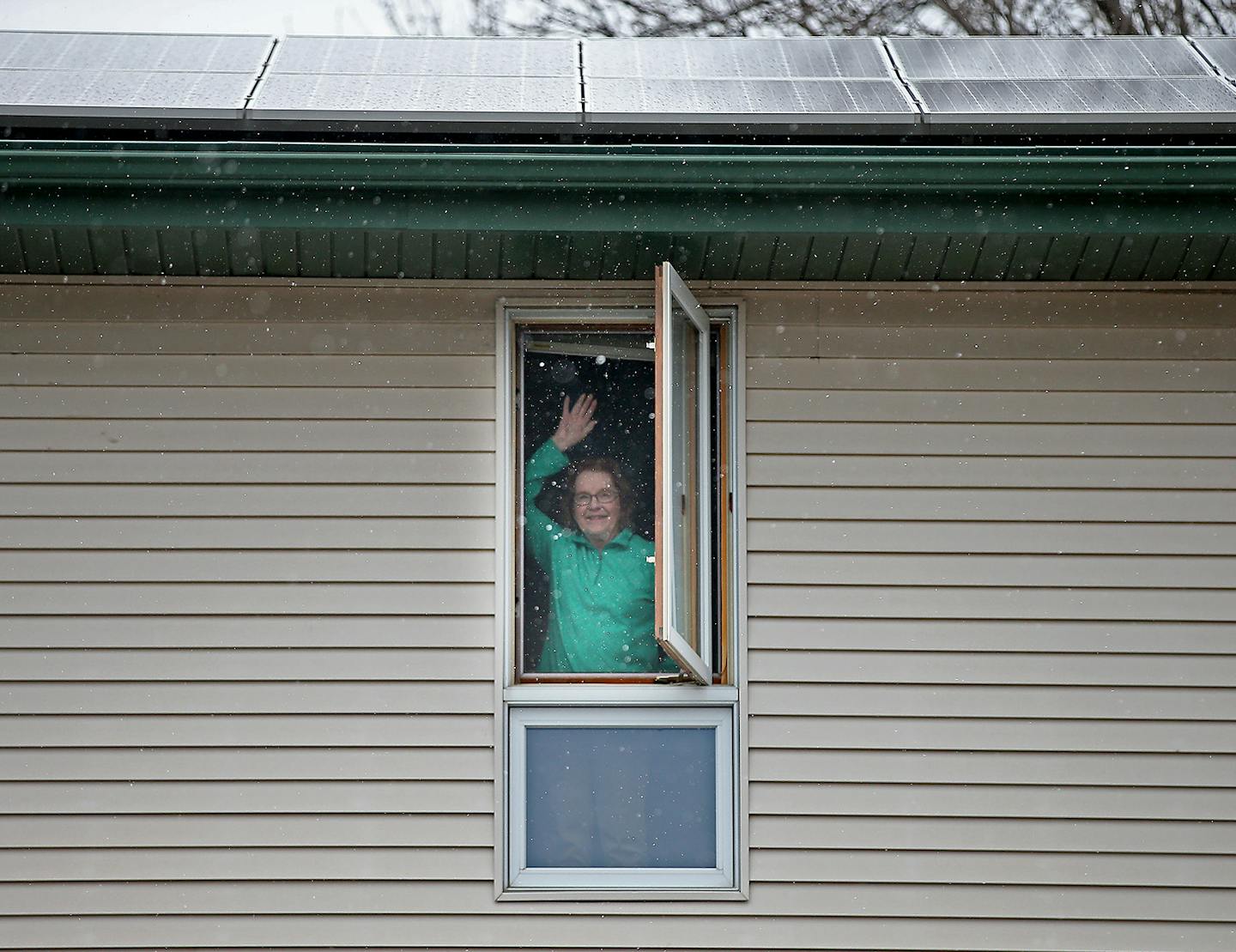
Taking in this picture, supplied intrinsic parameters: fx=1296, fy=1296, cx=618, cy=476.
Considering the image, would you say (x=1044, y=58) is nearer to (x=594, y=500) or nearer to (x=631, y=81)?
(x=631, y=81)

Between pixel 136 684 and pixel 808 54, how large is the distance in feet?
12.3

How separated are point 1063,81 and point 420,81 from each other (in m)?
Answer: 2.53

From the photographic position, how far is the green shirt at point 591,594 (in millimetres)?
4879

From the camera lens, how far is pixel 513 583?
4.86 meters

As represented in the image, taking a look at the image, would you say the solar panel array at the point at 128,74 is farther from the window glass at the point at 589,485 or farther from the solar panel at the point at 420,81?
the window glass at the point at 589,485

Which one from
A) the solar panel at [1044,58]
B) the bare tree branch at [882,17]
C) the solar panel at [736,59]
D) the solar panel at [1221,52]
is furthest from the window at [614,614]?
the bare tree branch at [882,17]

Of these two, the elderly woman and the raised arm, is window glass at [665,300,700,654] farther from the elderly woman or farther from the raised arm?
the raised arm

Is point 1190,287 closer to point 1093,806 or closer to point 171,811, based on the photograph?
point 1093,806

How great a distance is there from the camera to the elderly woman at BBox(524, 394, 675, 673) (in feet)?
16.1

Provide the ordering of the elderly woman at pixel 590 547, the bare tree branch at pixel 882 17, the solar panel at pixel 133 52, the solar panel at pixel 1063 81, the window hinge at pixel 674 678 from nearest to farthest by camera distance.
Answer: the solar panel at pixel 1063 81, the window hinge at pixel 674 678, the elderly woman at pixel 590 547, the solar panel at pixel 133 52, the bare tree branch at pixel 882 17

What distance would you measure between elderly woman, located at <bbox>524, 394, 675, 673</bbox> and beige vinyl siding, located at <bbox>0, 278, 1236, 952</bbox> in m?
0.25

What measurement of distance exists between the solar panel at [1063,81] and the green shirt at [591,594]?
6.30ft

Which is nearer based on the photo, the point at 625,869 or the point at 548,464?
the point at 625,869

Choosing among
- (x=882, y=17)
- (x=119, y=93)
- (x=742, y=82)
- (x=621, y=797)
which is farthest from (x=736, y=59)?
(x=882, y=17)
